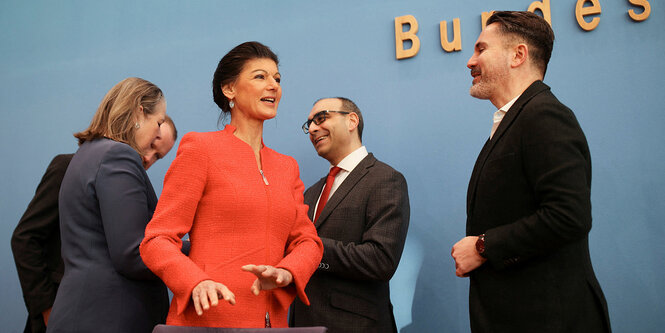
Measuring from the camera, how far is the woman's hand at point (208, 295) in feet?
3.79

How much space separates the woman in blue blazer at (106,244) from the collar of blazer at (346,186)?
2.36 ft

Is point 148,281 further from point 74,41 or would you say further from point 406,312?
point 74,41

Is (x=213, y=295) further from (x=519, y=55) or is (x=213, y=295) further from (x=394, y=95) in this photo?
(x=394, y=95)

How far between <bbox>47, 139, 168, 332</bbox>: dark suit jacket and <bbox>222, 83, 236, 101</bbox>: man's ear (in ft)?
1.30

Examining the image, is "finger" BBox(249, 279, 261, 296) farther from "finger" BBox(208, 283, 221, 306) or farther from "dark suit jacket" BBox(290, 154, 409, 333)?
"dark suit jacket" BBox(290, 154, 409, 333)

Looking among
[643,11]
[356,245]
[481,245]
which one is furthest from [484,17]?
[481,245]

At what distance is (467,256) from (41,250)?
1557 millimetres

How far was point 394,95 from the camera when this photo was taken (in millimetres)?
2797

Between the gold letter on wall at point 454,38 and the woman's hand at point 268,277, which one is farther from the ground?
the gold letter on wall at point 454,38

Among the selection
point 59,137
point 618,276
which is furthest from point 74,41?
point 618,276

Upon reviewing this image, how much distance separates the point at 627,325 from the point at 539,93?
1.27 metres

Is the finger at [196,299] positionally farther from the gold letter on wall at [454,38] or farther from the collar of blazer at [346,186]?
the gold letter on wall at [454,38]

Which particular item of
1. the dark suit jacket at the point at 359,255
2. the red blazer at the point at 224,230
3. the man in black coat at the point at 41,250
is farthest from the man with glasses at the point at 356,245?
the man in black coat at the point at 41,250

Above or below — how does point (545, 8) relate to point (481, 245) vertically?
above
